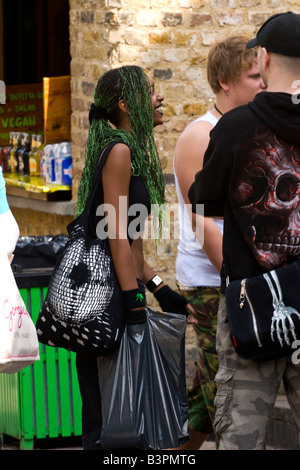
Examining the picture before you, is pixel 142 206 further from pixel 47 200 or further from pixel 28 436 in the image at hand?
pixel 47 200

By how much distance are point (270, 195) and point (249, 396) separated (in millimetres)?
667

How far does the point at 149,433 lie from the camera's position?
3.86 m

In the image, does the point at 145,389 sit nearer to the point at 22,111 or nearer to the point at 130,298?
the point at 130,298

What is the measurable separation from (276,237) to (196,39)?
3312mm

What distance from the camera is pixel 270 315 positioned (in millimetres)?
3064

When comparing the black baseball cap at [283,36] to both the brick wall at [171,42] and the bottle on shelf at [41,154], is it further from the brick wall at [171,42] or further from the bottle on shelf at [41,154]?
the bottle on shelf at [41,154]

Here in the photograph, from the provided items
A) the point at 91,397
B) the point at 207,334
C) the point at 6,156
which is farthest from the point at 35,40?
the point at 91,397

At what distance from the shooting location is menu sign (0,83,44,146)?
860 centimetres

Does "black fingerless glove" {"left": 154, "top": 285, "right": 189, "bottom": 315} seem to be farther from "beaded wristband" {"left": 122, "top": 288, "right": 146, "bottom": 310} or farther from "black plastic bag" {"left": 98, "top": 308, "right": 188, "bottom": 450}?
"beaded wristband" {"left": 122, "top": 288, "right": 146, "bottom": 310}

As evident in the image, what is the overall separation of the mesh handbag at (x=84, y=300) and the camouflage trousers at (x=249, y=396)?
2.40 ft

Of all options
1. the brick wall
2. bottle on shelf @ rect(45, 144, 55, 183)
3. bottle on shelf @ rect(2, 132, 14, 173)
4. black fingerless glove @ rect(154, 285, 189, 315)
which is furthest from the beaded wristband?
bottle on shelf @ rect(2, 132, 14, 173)

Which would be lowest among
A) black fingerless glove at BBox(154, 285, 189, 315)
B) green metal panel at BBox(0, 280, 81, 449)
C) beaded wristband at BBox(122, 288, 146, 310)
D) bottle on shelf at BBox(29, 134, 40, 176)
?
green metal panel at BBox(0, 280, 81, 449)

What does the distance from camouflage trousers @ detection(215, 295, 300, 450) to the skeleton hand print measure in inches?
13.7

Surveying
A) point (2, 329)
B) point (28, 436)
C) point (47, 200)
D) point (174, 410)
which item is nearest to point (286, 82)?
point (2, 329)
